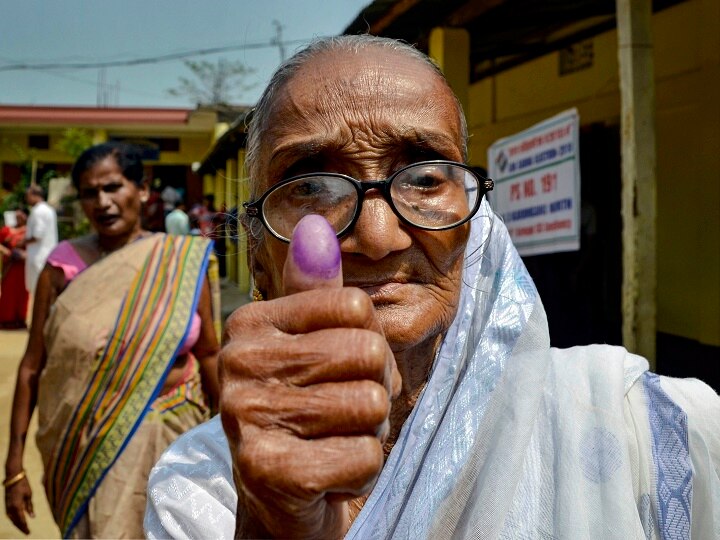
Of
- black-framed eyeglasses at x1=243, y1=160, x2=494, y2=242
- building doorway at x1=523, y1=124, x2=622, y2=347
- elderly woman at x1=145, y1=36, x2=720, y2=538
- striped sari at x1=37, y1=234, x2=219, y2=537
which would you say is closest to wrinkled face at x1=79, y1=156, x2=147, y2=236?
striped sari at x1=37, y1=234, x2=219, y2=537

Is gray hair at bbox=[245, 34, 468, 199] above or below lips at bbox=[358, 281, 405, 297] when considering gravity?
above

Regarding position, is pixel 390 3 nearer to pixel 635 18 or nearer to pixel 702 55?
pixel 635 18

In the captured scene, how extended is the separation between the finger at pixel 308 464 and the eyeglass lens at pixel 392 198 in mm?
540

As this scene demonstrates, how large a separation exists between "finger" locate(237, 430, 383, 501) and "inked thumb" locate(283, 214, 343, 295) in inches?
6.4

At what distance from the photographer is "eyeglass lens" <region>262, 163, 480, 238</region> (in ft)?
4.09

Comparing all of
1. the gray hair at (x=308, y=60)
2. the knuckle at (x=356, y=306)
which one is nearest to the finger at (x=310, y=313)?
the knuckle at (x=356, y=306)

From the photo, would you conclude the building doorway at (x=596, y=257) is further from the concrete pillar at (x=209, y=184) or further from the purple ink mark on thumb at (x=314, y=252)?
the concrete pillar at (x=209, y=184)

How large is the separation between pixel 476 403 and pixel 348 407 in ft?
1.87

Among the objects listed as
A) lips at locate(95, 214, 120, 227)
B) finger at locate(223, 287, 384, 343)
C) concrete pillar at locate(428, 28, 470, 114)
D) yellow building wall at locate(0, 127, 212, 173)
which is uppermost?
yellow building wall at locate(0, 127, 212, 173)

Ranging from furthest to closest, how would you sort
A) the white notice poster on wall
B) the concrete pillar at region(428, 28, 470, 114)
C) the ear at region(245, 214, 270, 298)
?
the concrete pillar at region(428, 28, 470, 114), the white notice poster on wall, the ear at region(245, 214, 270, 298)

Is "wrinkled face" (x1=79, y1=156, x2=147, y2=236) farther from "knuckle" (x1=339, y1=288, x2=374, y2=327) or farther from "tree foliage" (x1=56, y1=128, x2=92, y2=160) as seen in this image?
"tree foliage" (x1=56, y1=128, x2=92, y2=160)

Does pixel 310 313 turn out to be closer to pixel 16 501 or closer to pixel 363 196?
pixel 363 196

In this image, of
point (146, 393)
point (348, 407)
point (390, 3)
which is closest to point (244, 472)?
point (348, 407)

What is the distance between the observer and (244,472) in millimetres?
736
